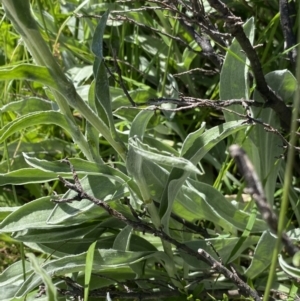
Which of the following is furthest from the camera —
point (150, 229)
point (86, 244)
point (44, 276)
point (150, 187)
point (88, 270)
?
point (86, 244)

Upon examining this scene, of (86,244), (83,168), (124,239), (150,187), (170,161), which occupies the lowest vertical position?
(86,244)

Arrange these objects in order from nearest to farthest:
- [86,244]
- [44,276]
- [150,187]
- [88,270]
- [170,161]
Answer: [44,276]
[170,161]
[88,270]
[150,187]
[86,244]

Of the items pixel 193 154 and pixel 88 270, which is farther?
pixel 193 154

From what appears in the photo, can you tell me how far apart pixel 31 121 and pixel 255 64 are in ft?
2.04

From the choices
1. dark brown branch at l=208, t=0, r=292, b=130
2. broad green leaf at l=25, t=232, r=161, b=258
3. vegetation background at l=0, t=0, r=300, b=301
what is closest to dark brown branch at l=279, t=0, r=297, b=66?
vegetation background at l=0, t=0, r=300, b=301

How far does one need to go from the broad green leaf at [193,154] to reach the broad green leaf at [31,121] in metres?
0.32

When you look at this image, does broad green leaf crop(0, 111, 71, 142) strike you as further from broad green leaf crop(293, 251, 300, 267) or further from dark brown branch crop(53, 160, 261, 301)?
broad green leaf crop(293, 251, 300, 267)

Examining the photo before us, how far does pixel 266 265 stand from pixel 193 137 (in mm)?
466

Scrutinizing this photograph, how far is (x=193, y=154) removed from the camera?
4.74 feet

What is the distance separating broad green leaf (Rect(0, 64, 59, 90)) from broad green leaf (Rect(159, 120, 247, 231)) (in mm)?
423

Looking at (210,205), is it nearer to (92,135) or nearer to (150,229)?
(150,229)

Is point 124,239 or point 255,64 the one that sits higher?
point 255,64

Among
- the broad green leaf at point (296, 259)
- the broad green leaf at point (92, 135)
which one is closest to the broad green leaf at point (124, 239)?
the broad green leaf at point (92, 135)

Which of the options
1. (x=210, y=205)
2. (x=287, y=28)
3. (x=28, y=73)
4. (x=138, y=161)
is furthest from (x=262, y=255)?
(x=28, y=73)
